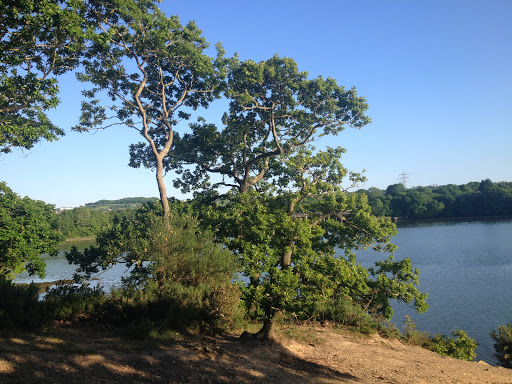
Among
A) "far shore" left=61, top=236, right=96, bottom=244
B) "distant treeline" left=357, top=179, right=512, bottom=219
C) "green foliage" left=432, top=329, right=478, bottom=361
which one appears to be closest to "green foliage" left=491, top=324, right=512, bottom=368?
"green foliage" left=432, top=329, right=478, bottom=361

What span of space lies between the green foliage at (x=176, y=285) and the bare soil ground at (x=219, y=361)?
0.82m

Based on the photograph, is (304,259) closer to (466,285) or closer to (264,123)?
(264,123)

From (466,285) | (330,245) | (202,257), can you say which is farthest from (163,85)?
(466,285)

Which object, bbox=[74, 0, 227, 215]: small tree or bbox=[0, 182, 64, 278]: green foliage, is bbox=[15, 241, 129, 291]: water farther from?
bbox=[74, 0, 227, 215]: small tree

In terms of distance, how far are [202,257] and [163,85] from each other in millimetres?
10862

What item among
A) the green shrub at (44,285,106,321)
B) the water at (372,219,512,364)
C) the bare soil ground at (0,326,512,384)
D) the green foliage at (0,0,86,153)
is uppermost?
the green foliage at (0,0,86,153)

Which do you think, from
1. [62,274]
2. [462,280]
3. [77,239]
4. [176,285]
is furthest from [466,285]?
[77,239]

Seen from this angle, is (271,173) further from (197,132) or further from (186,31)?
(186,31)

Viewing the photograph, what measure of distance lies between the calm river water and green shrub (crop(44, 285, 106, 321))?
183 inches

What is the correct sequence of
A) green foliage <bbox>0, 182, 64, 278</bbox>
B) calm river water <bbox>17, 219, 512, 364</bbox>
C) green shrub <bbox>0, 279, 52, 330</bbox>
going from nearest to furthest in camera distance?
1. green shrub <bbox>0, 279, 52, 330</bbox>
2. calm river water <bbox>17, 219, 512, 364</bbox>
3. green foliage <bbox>0, 182, 64, 278</bbox>

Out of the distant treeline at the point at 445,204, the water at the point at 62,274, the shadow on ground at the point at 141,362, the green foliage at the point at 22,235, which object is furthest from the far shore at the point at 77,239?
the shadow on ground at the point at 141,362

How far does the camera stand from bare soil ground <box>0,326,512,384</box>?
22.3ft

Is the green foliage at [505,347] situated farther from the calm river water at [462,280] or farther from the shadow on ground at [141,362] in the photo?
the shadow on ground at [141,362]

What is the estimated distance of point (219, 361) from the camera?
8.60 m
